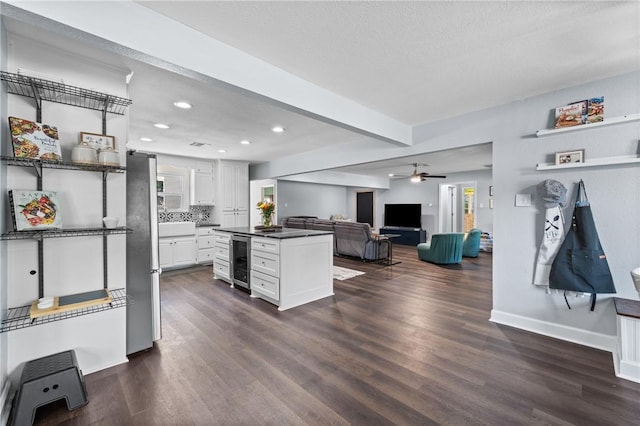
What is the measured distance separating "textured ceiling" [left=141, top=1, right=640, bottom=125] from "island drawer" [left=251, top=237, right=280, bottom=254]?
198 centimetres

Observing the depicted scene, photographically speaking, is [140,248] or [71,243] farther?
[140,248]

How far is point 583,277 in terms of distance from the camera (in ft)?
7.97

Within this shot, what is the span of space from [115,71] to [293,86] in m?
1.44

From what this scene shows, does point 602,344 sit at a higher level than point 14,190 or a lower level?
lower

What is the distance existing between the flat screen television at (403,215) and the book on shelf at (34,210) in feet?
29.1

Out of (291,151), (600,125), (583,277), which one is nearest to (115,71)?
(291,151)

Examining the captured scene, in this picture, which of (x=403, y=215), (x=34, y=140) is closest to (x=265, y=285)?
(x=34, y=140)

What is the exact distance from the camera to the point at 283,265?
3430 mm

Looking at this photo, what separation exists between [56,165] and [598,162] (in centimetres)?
444

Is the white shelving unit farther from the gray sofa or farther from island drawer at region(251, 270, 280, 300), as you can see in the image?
the gray sofa

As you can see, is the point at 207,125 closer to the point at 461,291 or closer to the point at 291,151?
the point at 291,151

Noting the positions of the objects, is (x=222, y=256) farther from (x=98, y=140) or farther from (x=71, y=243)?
(x=98, y=140)

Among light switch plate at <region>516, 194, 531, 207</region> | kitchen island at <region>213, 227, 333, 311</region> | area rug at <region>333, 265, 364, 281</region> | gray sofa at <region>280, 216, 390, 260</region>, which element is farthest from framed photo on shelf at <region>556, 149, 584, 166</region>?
gray sofa at <region>280, 216, 390, 260</region>

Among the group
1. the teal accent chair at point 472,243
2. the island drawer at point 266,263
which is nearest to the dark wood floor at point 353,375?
the island drawer at point 266,263
